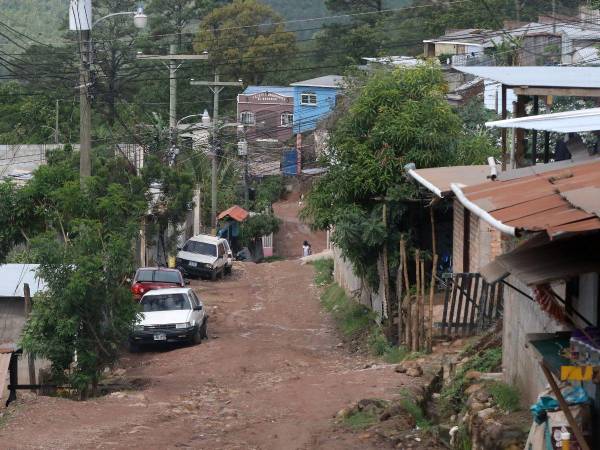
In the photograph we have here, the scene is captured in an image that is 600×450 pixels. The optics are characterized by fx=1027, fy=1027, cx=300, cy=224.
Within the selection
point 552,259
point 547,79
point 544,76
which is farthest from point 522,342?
point 552,259

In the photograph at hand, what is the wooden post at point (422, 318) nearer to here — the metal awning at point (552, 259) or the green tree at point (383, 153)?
the green tree at point (383, 153)

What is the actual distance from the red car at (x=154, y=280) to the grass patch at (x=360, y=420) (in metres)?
14.0

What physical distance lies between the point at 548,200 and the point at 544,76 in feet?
19.3

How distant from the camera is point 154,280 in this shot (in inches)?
1083

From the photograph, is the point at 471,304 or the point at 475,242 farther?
the point at 475,242

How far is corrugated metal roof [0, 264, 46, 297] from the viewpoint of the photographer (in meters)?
20.2

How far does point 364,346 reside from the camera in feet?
71.4

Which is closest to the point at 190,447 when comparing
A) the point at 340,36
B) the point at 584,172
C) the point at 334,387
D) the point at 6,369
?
the point at 334,387

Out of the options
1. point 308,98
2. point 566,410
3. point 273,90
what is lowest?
point 308,98

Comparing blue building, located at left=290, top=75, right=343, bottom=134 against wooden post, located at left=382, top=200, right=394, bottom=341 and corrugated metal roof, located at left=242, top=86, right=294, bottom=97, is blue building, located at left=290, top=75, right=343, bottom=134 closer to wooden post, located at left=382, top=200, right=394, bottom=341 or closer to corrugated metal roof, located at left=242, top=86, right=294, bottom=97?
corrugated metal roof, located at left=242, top=86, right=294, bottom=97

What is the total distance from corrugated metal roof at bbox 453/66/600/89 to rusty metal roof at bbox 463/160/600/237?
333cm

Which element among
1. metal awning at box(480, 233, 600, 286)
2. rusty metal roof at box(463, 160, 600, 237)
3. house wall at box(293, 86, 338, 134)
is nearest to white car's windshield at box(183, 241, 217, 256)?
house wall at box(293, 86, 338, 134)

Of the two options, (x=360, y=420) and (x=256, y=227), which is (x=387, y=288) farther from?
(x=256, y=227)

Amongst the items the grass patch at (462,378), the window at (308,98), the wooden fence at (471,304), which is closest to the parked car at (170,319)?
the wooden fence at (471,304)
